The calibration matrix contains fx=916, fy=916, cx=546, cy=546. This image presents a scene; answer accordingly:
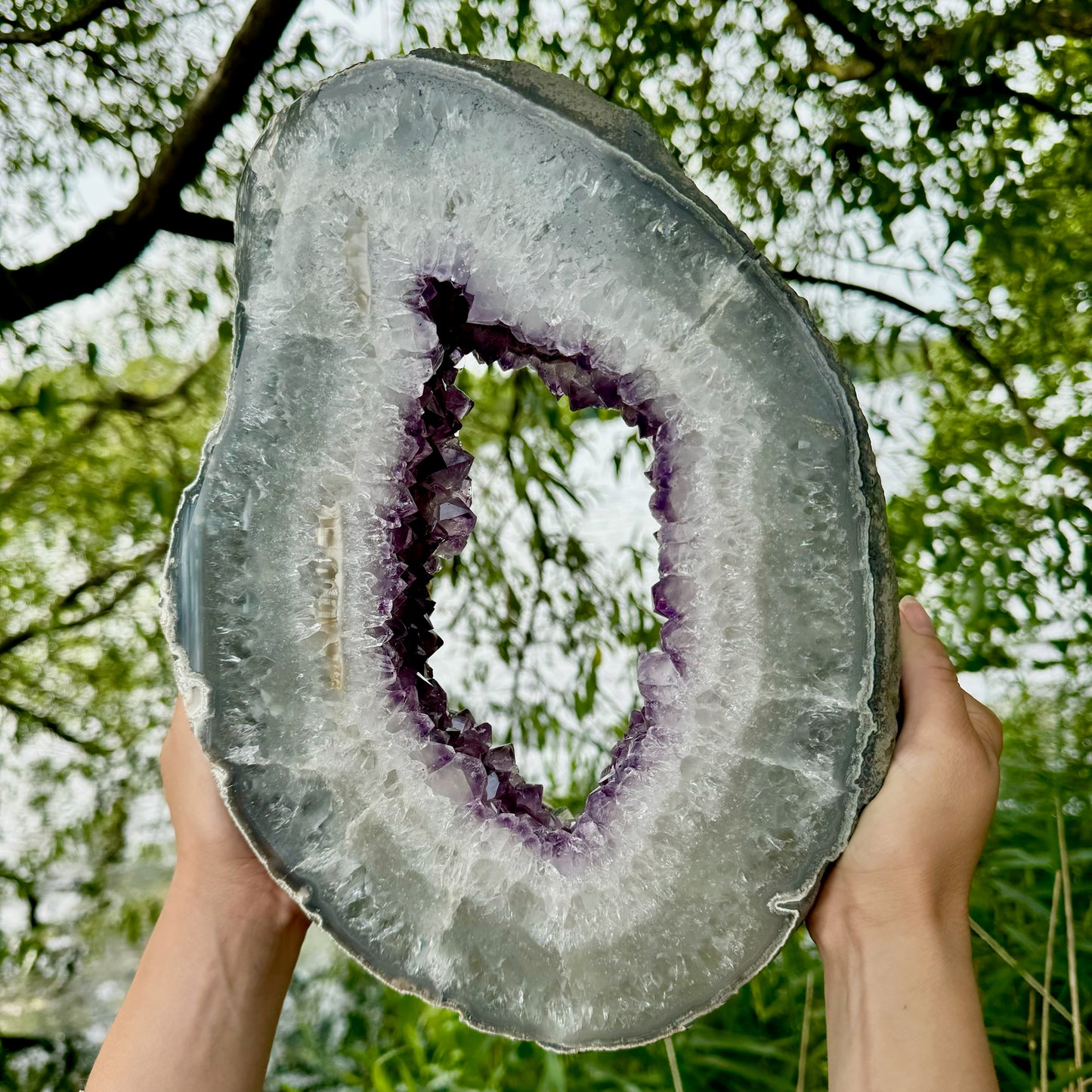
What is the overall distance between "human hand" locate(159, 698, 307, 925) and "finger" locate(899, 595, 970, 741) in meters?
0.61

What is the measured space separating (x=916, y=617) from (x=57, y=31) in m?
1.36

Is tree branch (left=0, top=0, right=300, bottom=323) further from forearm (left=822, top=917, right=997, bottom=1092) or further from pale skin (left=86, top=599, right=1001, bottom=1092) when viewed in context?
forearm (left=822, top=917, right=997, bottom=1092)

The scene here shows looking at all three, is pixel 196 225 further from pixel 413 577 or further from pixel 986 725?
pixel 986 725

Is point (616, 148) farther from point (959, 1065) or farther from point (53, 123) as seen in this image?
point (53, 123)

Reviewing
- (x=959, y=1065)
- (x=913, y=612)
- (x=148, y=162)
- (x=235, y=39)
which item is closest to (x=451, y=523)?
(x=913, y=612)

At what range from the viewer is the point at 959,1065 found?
0.71 m

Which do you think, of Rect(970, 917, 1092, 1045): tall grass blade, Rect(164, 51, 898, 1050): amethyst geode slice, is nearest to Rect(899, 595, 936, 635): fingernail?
Rect(164, 51, 898, 1050): amethyst geode slice

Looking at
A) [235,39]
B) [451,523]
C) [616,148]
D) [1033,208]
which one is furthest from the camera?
[1033,208]

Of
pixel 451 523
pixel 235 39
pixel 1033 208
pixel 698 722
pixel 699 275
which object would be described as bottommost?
pixel 698 722

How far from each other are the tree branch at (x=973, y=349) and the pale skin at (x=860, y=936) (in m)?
0.94

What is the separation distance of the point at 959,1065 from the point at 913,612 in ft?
1.24

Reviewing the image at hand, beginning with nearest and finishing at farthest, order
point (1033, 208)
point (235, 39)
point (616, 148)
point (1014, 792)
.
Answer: point (616, 148) < point (235, 39) < point (1033, 208) < point (1014, 792)

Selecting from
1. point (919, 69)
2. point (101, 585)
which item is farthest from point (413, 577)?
point (101, 585)

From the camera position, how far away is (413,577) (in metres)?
0.78
